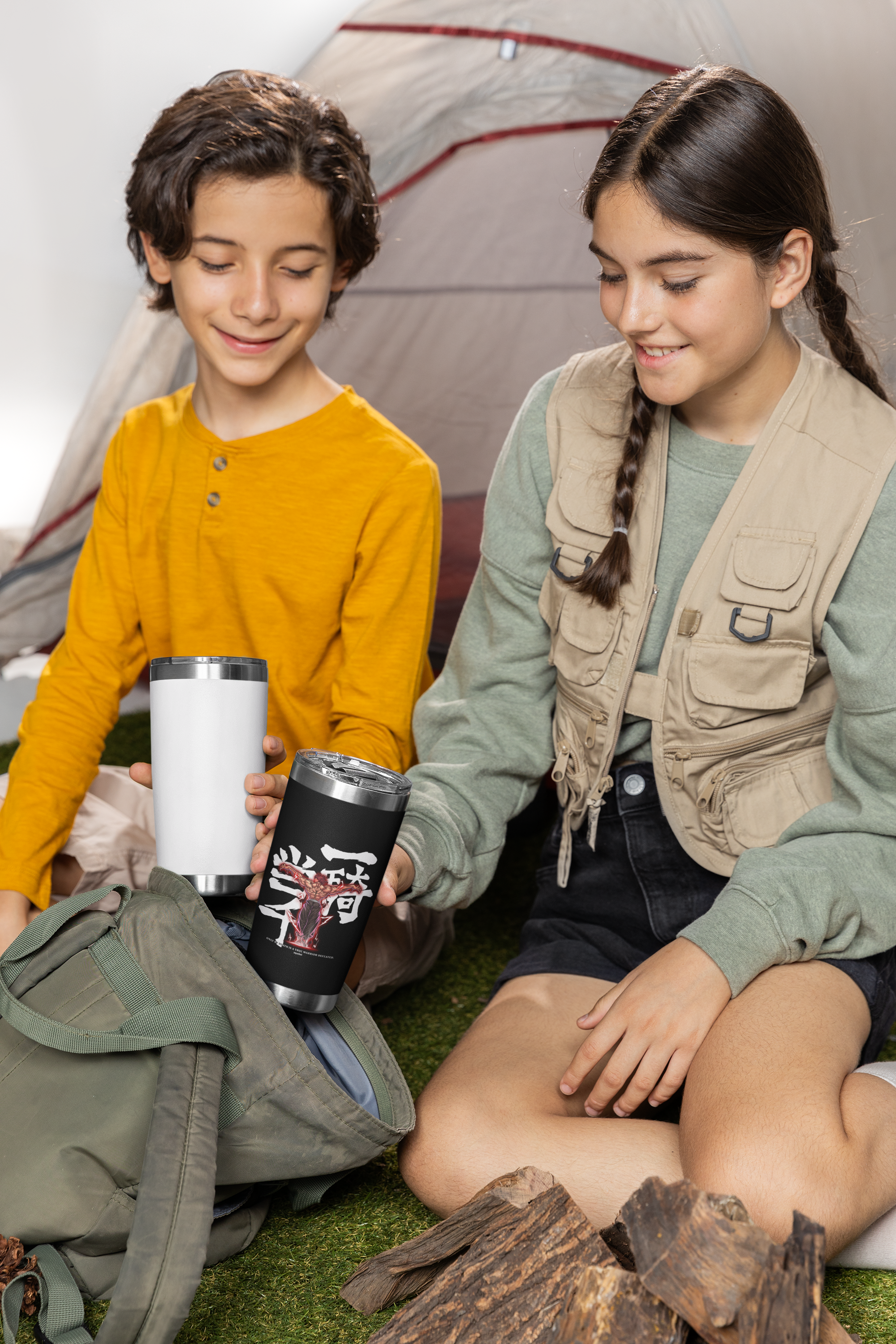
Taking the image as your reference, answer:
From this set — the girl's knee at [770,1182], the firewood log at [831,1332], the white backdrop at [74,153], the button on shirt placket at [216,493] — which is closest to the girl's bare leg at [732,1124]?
the girl's knee at [770,1182]

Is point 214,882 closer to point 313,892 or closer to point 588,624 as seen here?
point 313,892

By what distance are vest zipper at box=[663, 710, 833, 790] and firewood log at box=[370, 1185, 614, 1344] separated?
0.42 metres

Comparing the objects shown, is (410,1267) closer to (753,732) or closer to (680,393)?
(753,732)

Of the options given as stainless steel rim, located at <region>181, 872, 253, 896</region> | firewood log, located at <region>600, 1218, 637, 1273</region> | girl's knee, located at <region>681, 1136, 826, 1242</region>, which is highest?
stainless steel rim, located at <region>181, 872, 253, 896</region>

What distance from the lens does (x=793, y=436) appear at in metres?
1.12

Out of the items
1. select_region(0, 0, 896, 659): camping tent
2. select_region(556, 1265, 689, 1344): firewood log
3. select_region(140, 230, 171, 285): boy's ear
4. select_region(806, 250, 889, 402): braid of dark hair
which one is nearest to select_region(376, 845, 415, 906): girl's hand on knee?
select_region(556, 1265, 689, 1344): firewood log

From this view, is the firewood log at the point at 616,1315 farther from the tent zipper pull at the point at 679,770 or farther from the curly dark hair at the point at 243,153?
the curly dark hair at the point at 243,153

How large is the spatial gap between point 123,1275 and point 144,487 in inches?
35.6

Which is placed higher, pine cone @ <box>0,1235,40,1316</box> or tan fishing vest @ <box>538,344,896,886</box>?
tan fishing vest @ <box>538,344,896,886</box>

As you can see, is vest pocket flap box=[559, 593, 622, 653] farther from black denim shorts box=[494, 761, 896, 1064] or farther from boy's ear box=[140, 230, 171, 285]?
boy's ear box=[140, 230, 171, 285]

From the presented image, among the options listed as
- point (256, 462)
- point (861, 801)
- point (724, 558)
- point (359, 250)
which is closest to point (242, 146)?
point (359, 250)

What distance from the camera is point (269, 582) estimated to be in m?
1.39

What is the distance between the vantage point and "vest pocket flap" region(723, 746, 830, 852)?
114 centimetres

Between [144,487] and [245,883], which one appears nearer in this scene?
[245,883]
